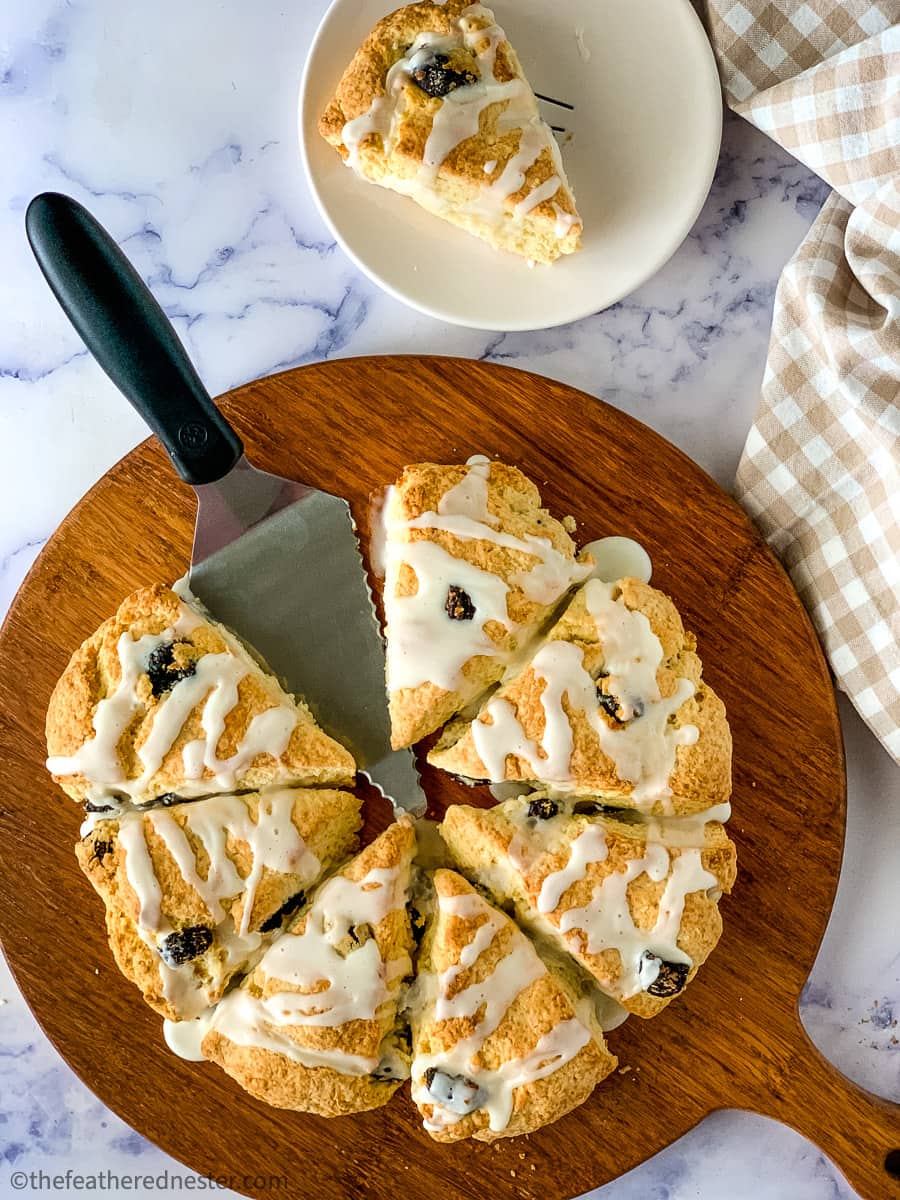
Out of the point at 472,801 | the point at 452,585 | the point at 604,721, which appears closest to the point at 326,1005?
the point at 472,801

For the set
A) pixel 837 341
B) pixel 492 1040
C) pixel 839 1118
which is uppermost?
pixel 837 341

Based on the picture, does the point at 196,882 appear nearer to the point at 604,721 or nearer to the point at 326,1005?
the point at 326,1005

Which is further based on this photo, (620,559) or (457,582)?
(620,559)

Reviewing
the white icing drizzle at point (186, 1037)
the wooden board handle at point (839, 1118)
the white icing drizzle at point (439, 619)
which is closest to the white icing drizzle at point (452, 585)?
the white icing drizzle at point (439, 619)

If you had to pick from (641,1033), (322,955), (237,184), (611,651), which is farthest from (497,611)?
(237,184)

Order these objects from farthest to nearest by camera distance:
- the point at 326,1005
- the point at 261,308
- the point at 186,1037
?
the point at 261,308 → the point at 186,1037 → the point at 326,1005

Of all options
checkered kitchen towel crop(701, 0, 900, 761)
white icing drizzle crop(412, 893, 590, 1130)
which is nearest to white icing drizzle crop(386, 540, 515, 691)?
white icing drizzle crop(412, 893, 590, 1130)

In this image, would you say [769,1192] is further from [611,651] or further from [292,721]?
[292,721]
